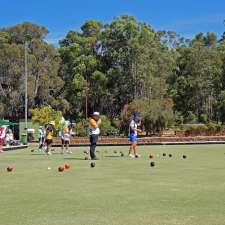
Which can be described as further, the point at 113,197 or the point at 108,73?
the point at 108,73

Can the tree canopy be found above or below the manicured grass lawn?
above

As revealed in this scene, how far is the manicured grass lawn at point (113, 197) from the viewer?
775 cm

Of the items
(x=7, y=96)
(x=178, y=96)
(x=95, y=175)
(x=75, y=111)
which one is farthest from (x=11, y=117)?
(x=95, y=175)

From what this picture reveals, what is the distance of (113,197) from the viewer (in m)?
9.80

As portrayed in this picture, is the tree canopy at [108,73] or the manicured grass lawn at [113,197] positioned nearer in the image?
the manicured grass lawn at [113,197]

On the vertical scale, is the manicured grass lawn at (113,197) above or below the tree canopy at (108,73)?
below

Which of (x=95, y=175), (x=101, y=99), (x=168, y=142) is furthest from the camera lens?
(x=101, y=99)

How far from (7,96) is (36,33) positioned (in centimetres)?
1043

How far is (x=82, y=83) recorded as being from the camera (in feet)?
219

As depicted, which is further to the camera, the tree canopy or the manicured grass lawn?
the tree canopy

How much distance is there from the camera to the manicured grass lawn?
7.75 meters

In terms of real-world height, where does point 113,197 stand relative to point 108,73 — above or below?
below

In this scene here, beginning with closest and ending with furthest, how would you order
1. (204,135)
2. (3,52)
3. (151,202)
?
(151,202) < (204,135) < (3,52)

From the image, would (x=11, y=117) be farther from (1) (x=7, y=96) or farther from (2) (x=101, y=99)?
(2) (x=101, y=99)
